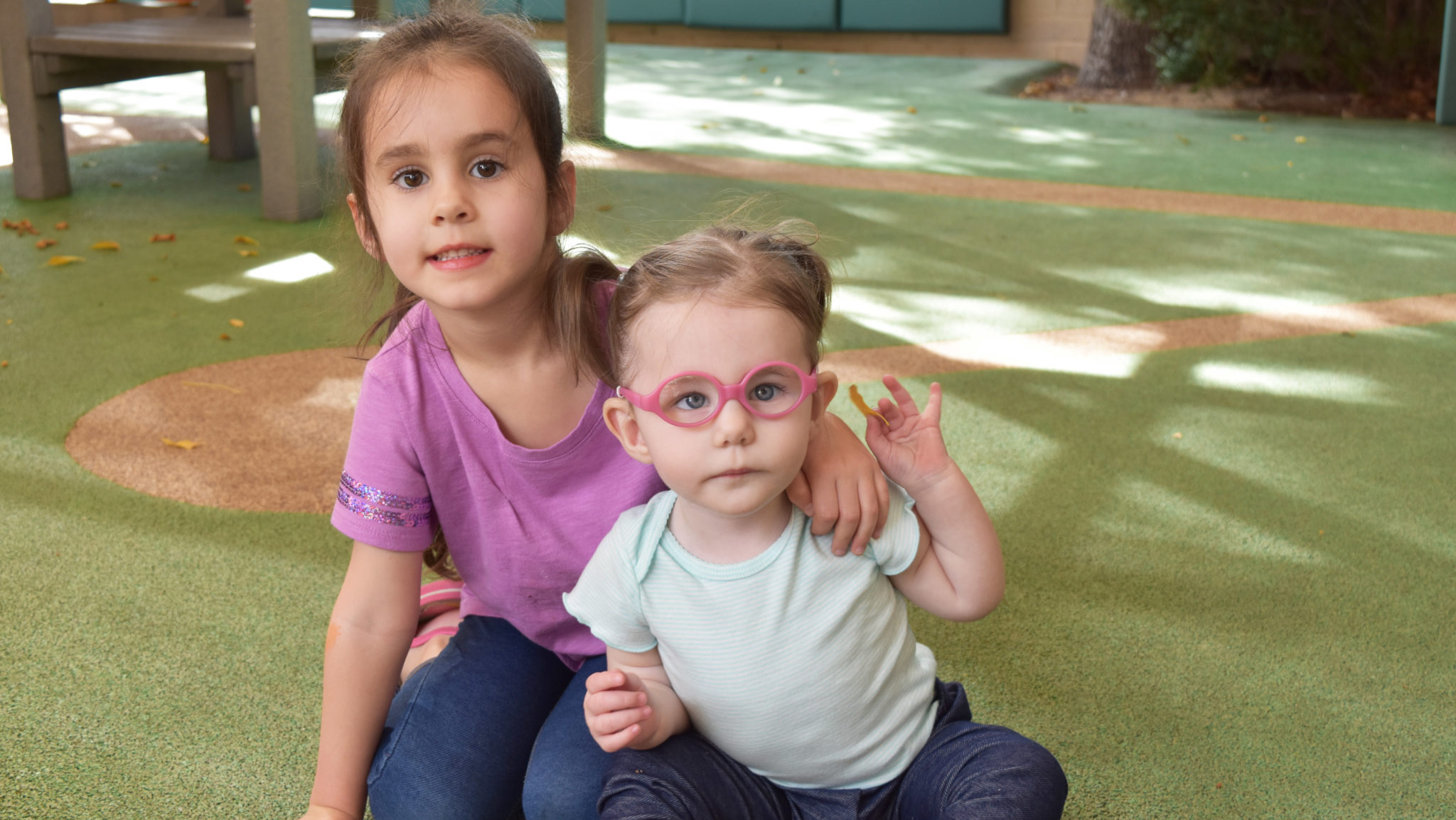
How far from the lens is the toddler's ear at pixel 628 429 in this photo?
4.08ft

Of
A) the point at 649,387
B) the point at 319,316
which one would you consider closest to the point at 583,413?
the point at 649,387

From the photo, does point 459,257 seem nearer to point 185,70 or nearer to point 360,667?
point 360,667

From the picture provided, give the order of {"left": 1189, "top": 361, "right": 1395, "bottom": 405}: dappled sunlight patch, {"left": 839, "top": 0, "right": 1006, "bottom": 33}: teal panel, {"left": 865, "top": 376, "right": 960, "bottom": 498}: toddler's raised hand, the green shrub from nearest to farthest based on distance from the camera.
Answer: {"left": 865, "top": 376, "right": 960, "bottom": 498}: toddler's raised hand
{"left": 1189, "top": 361, "right": 1395, "bottom": 405}: dappled sunlight patch
the green shrub
{"left": 839, "top": 0, "right": 1006, "bottom": 33}: teal panel

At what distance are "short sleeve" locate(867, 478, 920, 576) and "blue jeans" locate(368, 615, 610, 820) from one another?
0.37 meters

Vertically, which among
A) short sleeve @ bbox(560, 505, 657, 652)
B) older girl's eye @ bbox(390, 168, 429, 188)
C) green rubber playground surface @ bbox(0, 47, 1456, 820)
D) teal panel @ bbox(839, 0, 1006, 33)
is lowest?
green rubber playground surface @ bbox(0, 47, 1456, 820)

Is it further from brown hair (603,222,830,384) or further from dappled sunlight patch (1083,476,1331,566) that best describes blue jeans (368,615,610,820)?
dappled sunlight patch (1083,476,1331,566)

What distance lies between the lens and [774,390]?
1.17 m

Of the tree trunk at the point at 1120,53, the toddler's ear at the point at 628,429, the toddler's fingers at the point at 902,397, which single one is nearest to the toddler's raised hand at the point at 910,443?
the toddler's fingers at the point at 902,397

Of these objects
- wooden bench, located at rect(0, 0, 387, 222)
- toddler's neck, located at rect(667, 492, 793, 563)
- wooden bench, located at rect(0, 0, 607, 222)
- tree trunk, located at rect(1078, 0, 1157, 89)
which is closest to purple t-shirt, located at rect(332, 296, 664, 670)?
toddler's neck, located at rect(667, 492, 793, 563)

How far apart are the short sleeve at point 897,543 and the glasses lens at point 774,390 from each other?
19 cm

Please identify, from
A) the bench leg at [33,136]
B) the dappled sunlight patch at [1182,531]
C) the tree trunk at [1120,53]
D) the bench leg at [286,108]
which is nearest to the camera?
the dappled sunlight patch at [1182,531]

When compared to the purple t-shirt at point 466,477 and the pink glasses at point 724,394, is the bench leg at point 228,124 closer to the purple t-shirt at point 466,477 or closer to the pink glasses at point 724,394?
the purple t-shirt at point 466,477

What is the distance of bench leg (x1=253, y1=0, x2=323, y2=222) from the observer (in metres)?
4.38

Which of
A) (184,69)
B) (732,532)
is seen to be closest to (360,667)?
(732,532)
